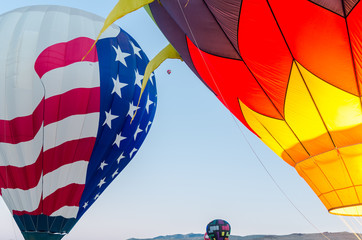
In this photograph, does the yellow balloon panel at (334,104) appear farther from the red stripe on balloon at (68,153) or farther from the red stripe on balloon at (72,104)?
the red stripe on balloon at (68,153)

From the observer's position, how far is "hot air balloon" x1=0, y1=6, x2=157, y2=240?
8008 millimetres

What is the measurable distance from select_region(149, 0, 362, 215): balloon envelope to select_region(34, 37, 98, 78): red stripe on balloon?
4.53m

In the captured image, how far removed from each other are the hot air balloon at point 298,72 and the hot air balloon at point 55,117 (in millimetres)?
4327

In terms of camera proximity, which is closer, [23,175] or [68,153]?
[23,175]

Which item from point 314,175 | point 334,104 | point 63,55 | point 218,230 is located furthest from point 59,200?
point 218,230

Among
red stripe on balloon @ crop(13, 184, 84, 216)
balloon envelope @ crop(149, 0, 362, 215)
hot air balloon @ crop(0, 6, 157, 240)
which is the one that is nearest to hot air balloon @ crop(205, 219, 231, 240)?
hot air balloon @ crop(0, 6, 157, 240)

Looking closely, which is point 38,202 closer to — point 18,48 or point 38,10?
point 18,48

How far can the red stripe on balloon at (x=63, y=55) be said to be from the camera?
26.8 feet

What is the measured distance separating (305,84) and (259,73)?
489mm

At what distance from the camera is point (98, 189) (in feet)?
29.7

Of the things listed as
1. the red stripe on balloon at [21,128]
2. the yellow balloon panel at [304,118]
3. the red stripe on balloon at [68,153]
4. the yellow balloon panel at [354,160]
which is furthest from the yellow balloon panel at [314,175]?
the red stripe on balloon at [21,128]

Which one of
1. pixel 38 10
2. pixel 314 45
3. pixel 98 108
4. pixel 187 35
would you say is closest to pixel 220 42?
pixel 187 35

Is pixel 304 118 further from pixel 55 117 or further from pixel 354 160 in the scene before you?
pixel 55 117

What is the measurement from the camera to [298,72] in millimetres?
3664
